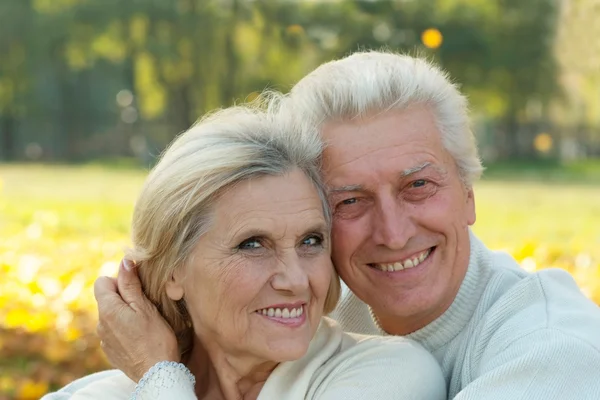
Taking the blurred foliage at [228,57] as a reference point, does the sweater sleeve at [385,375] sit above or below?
above

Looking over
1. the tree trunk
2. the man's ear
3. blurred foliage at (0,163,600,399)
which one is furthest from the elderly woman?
the tree trunk

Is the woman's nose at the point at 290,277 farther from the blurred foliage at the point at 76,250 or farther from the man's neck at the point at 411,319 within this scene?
the blurred foliage at the point at 76,250

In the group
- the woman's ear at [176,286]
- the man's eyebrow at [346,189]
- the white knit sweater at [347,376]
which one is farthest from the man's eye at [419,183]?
the woman's ear at [176,286]

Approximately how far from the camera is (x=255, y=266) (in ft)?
8.30

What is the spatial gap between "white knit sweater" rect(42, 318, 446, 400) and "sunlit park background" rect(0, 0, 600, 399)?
3.72ft

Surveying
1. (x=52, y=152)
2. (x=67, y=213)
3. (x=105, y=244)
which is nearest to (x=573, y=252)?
(x=105, y=244)

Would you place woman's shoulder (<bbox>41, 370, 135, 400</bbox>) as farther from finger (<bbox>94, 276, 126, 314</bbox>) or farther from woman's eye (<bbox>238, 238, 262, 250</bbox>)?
woman's eye (<bbox>238, 238, 262, 250</bbox>)

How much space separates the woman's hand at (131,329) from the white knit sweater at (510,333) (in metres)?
0.79

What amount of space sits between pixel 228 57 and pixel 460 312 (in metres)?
18.2

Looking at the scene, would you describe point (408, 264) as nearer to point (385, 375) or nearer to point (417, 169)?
point (417, 169)

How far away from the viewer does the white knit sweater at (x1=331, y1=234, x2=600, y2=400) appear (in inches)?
88.2

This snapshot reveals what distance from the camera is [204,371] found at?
9.64ft

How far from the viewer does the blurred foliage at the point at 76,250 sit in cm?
526

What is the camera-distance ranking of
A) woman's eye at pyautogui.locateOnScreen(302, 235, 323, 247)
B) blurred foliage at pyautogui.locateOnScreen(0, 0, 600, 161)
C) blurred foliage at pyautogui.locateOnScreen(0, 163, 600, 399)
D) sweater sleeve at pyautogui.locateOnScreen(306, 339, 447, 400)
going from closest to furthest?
sweater sleeve at pyautogui.locateOnScreen(306, 339, 447, 400), woman's eye at pyautogui.locateOnScreen(302, 235, 323, 247), blurred foliage at pyautogui.locateOnScreen(0, 163, 600, 399), blurred foliage at pyautogui.locateOnScreen(0, 0, 600, 161)
